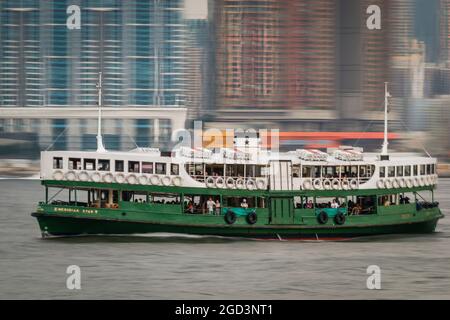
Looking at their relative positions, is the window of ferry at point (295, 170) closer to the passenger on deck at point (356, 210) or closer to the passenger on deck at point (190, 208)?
the passenger on deck at point (356, 210)

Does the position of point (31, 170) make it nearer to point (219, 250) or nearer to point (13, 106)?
point (13, 106)

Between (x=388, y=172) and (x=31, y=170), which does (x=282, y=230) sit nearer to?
(x=388, y=172)

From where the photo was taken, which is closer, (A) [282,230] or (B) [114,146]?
(A) [282,230]

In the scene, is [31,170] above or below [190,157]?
below

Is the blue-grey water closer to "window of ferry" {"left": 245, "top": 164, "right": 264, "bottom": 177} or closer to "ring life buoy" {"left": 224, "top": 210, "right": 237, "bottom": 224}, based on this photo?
"ring life buoy" {"left": 224, "top": 210, "right": 237, "bottom": 224}

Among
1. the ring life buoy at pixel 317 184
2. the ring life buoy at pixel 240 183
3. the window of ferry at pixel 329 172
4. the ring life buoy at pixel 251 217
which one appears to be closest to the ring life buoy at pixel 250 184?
the ring life buoy at pixel 240 183

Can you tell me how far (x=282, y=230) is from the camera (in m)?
53.5

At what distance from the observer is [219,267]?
4712cm

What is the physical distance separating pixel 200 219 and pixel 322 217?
5276 mm

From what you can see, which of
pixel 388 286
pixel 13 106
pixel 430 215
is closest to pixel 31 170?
pixel 13 106

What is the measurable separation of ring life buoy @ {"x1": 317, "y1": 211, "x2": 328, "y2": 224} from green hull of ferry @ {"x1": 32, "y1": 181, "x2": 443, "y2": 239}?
0.17 m
